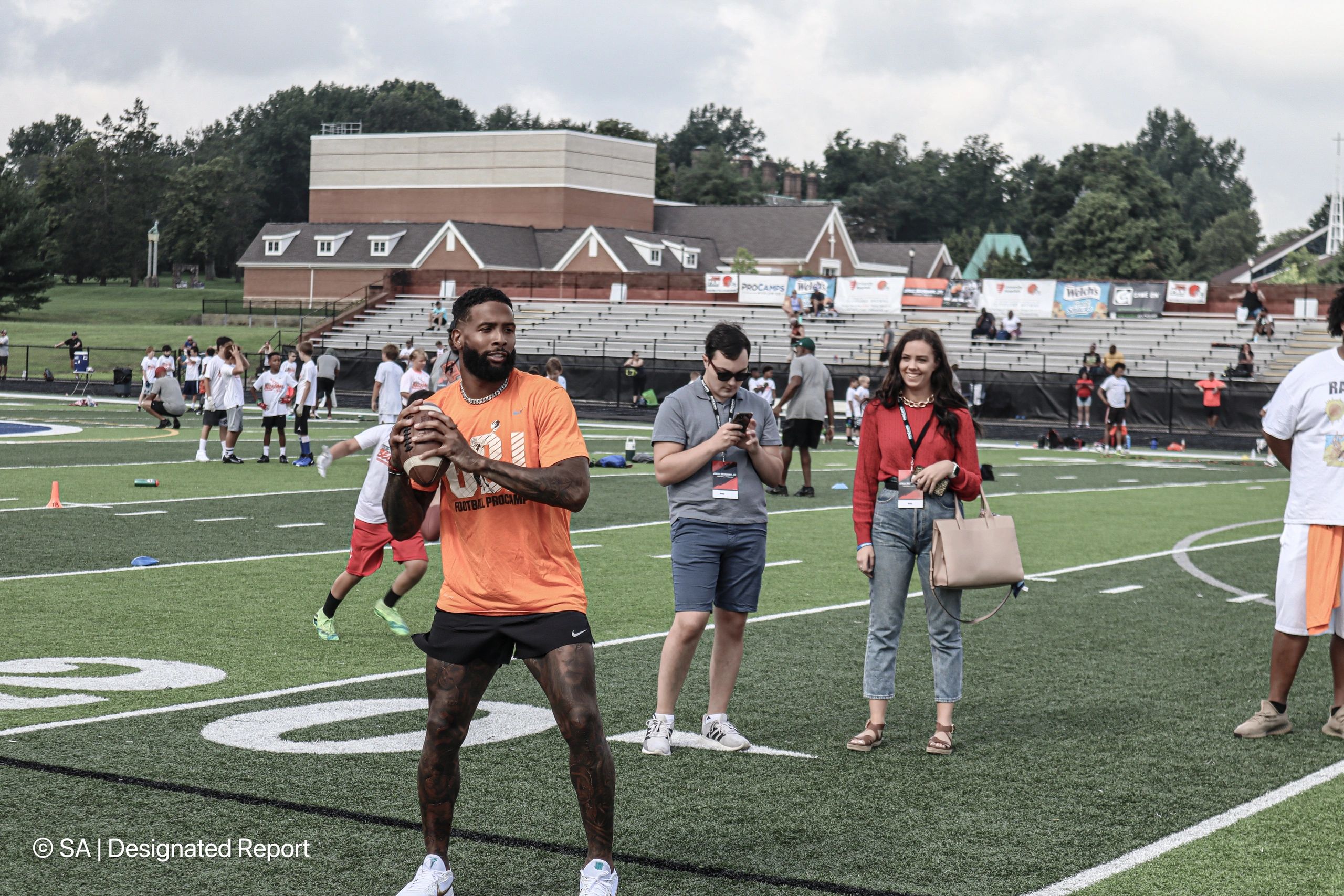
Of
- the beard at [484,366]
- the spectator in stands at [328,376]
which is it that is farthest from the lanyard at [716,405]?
the spectator in stands at [328,376]

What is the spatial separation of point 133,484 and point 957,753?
14.4 metres

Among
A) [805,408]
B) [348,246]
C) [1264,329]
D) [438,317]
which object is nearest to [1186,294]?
[1264,329]


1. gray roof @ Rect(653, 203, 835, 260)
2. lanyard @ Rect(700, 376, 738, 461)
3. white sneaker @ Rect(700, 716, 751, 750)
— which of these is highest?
gray roof @ Rect(653, 203, 835, 260)

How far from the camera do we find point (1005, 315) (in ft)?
171

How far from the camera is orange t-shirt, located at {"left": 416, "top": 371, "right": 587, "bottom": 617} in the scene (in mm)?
4512

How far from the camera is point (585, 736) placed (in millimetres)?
4434

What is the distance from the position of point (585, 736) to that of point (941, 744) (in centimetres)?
263

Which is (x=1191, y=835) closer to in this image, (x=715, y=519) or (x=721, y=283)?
(x=715, y=519)

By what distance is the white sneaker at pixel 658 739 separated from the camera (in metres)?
6.49

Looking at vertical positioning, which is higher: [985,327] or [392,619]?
[985,327]

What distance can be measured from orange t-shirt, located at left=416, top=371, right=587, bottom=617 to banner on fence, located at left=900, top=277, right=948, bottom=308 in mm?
50685

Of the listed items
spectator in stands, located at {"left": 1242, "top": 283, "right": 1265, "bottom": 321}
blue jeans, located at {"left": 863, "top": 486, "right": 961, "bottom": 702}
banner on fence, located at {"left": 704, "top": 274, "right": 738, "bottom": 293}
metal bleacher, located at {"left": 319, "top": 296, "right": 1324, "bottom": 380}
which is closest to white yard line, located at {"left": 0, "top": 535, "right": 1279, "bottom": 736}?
blue jeans, located at {"left": 863, "top": 486, "right": 961, "bottom": 702}

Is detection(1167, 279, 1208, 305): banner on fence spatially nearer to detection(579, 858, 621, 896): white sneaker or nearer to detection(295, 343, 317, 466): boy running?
detection(295, 343, 317, 466): boy running

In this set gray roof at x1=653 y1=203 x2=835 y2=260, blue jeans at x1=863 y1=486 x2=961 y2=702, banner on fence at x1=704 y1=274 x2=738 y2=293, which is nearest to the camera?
blue jeans at x1=863 y1=486 x2=961 y2=702
